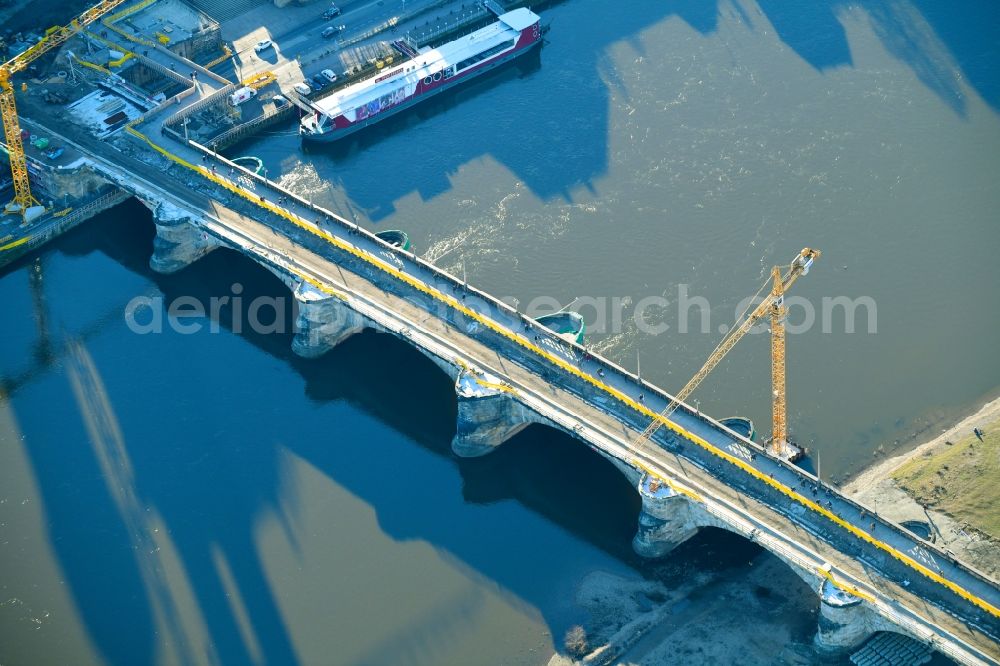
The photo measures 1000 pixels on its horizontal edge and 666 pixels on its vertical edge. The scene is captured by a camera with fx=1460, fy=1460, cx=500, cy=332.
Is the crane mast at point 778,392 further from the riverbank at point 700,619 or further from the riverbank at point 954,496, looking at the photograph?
the riverbank at point 700,619

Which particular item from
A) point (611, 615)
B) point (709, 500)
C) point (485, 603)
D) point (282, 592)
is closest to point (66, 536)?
point (282, 592)

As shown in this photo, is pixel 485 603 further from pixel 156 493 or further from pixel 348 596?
pixel 156 493

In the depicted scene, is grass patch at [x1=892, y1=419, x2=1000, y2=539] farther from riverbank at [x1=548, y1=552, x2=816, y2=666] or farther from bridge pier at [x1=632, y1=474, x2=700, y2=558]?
bridge pier at [x1=632, y1=474, x2=700, y2=558]

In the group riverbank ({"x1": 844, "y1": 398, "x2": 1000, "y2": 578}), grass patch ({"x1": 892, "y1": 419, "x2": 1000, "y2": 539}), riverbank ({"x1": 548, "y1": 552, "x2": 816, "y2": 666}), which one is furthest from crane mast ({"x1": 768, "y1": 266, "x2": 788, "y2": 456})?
grass patch ({"x1": 892, "y1": 419, "x2": 1000, "y2": 539})

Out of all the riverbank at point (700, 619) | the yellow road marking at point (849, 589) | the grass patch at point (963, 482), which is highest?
the grass patch at point (963, 482)

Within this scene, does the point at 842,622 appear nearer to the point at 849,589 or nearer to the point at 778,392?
the point at 849,589

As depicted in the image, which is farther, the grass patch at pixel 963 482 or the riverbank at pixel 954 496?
the grass patch at pixel 963 482

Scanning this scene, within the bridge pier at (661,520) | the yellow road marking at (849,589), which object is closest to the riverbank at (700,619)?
the bridge pier at (661,520)
